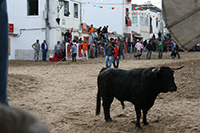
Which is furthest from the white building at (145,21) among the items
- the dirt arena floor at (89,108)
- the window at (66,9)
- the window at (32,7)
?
the dirt arena floor at (89,108)

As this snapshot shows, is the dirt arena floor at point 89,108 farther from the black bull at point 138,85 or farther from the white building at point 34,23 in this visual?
the white building at point 34,23

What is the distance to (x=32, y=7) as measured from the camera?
94.7 ft

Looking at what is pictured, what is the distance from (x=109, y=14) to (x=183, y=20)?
42.6 m

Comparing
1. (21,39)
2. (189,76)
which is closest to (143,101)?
(189,76)

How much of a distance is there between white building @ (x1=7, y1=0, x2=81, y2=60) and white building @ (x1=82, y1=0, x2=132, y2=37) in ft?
50.0

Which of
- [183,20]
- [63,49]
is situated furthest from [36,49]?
[183,20]

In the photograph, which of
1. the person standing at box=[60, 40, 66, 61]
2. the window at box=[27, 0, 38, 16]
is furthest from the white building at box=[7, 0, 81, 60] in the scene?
the person standing at box=[60, 40, 66, 61]

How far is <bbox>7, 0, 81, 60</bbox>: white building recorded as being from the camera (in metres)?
27.9

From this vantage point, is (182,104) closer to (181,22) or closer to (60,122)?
(60,122)

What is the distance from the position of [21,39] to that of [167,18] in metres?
27.1

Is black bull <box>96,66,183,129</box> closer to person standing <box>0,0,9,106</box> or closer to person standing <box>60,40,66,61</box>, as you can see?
person standing <box>0,0,9,106</box>

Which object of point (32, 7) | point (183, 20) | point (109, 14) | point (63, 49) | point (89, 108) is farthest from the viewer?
point (109, 14)

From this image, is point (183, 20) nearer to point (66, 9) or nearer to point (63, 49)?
point (63, 49)

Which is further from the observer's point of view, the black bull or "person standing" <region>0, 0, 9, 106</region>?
the black bull
